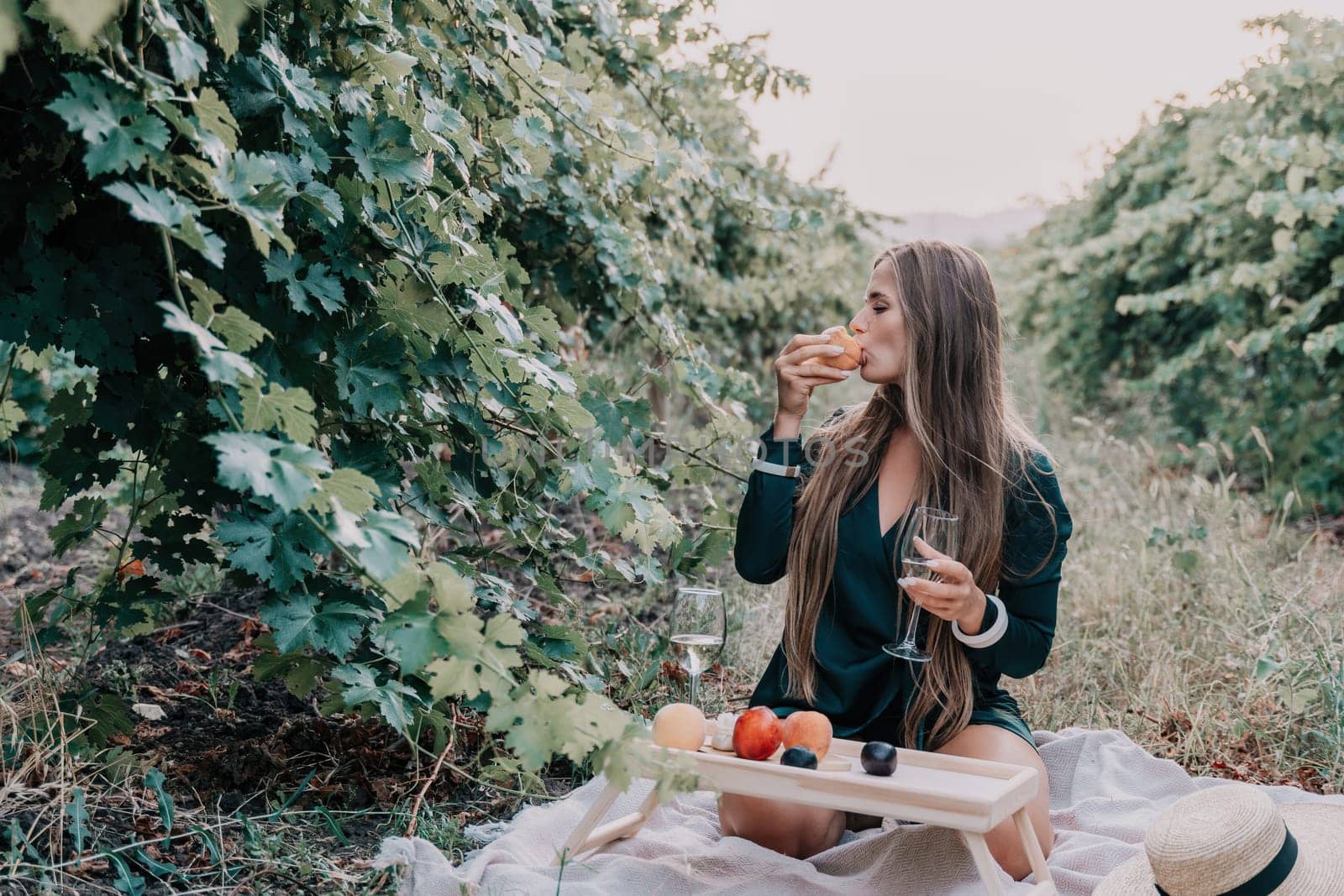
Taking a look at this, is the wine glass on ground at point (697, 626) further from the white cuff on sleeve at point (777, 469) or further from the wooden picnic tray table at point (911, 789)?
the white cuff on sleeve at point (777, 469)

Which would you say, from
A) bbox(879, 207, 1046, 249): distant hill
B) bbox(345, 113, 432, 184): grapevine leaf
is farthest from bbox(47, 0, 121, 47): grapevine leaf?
bbox(879, 207, 1046, 249): distant hill

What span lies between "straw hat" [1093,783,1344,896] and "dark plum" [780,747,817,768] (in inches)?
24.8

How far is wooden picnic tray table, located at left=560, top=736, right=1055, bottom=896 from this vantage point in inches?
79.5

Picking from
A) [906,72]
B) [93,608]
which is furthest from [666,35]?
[906,72]

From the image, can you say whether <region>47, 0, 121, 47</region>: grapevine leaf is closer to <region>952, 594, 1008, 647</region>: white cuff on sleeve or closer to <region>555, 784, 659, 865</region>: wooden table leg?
<region>555, 784, 659, 865</region>: wooden table leg

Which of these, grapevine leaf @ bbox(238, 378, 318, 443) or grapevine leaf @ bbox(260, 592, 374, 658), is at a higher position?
grapevine leaf @ bbox(238, 378, 318, 443)

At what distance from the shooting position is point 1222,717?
3676 millimetres

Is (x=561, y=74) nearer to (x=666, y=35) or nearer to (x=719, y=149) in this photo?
(x=666, y=35)

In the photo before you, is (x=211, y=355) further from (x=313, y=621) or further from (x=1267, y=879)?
(x=1267, y=879)

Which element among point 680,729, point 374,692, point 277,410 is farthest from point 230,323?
point 680,729

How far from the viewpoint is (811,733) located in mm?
2262

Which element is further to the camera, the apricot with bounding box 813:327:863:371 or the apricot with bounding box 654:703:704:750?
the apricot with bounding box 813:327:863:371

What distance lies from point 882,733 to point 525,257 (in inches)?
74.6

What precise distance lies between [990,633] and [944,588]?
31 centimetres
